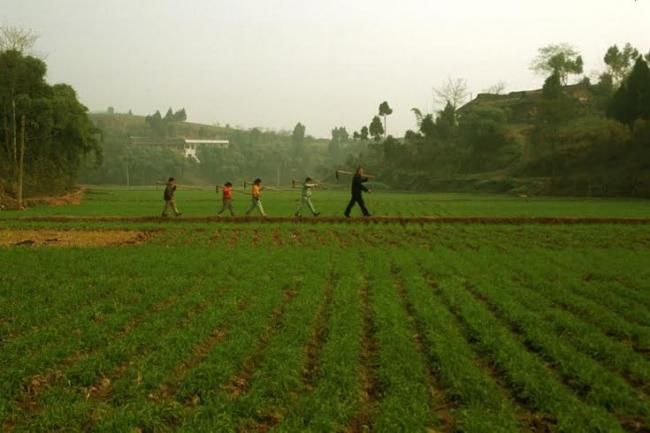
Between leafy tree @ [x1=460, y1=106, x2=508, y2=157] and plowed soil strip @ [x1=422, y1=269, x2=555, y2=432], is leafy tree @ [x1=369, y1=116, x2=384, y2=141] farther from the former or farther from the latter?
plowed soil strip @ [x1=422, y1=269, x2=555, y2=432]

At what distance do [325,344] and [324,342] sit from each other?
0.21m

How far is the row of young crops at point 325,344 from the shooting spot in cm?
529

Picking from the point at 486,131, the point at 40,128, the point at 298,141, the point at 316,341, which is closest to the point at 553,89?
the point at 486,131

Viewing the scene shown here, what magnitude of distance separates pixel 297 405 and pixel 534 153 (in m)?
75.0

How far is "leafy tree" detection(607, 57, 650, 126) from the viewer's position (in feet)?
177

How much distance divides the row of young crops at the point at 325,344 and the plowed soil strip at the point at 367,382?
2 centimetres

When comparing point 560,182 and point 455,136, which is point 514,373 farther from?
point 455,136

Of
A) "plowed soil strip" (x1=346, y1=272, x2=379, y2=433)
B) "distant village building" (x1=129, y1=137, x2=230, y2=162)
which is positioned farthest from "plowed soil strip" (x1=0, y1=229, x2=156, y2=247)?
"distant village building" (x1=129, y1=137, x2=230, y2=162)

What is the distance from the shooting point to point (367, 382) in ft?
20.1

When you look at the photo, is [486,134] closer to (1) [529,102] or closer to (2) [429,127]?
(2) [429,127]

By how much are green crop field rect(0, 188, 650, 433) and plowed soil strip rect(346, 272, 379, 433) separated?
0.8 inches

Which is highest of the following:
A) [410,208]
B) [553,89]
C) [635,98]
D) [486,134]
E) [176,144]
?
[553,89]

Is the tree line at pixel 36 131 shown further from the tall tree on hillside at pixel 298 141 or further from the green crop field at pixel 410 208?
the tall tree on hillside at pixel 298 141

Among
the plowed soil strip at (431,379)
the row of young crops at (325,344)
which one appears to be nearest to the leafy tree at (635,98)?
the row of young crops at (325,344)
